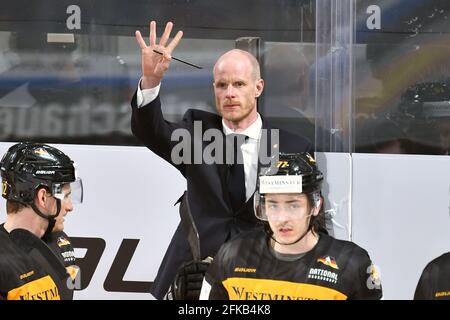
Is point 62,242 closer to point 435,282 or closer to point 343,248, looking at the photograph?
point 343,248

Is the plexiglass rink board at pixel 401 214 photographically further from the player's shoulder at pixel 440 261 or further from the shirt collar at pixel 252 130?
the shirt collar at pixel 252 130

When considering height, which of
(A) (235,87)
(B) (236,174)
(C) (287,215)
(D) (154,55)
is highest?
(D) (154,55)

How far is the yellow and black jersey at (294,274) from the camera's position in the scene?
3.81 meters

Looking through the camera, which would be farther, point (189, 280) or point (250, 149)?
point (250, 149)

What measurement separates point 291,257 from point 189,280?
59cm

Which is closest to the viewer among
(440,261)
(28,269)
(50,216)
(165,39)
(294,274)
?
(28,269)

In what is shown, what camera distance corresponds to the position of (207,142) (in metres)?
4.39

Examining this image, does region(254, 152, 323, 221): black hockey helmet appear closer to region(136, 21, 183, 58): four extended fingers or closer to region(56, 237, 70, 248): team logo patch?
region(136, 21, 183, 58): four extended fingers

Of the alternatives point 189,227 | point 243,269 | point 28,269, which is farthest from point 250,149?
point 28,269

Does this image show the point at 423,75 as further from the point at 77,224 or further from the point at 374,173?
the point at 77,224

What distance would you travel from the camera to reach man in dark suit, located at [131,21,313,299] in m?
4.32

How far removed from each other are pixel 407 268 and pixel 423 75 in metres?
0.89

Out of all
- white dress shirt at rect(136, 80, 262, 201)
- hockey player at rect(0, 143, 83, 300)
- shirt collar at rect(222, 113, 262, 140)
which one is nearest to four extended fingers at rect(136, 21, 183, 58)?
white dress shirt at rect(136, 80, 262, 201)
